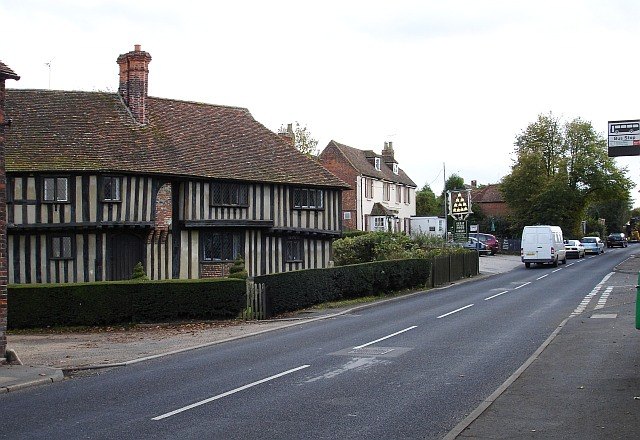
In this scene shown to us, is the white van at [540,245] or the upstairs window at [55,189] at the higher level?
→ the upstairs window at [55,189]

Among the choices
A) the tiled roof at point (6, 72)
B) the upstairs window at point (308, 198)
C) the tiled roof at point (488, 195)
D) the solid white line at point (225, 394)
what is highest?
the tiled roof at point (488, 195)

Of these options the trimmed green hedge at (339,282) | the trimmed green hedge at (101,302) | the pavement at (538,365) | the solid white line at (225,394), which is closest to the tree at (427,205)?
the trimmed green hedge at (339,282)

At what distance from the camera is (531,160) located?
251 ft

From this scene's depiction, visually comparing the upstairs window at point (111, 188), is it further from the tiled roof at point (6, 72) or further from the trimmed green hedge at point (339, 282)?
the tiled roof at point (6, 72)

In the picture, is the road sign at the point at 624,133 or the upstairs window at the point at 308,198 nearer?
the road sign at the point at 624,133

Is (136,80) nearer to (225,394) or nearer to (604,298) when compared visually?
(604,298)

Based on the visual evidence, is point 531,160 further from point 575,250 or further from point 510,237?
point 575,250

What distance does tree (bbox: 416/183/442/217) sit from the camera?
3912 inches

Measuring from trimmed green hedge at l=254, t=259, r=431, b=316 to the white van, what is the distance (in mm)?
14823

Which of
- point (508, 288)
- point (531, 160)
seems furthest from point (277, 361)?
point (531, 160)

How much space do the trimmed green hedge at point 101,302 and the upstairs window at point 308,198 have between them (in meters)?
12.9

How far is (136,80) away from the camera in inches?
1363

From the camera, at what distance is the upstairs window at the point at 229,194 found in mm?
33750

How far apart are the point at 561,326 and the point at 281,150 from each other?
2162cm
